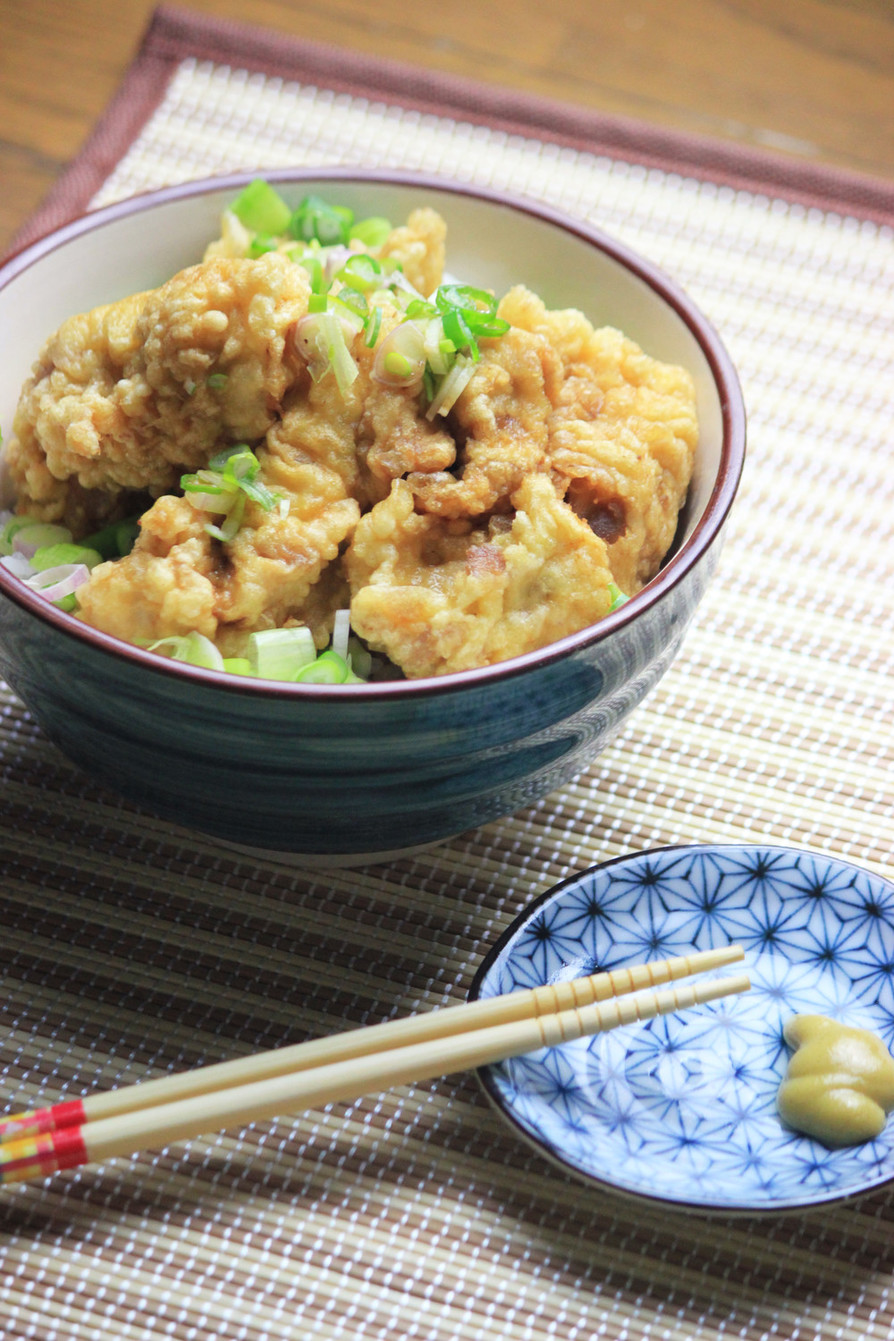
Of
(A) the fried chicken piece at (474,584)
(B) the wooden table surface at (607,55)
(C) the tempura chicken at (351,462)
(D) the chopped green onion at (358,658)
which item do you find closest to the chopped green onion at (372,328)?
→ (C) the tempura chicken at (351,462)

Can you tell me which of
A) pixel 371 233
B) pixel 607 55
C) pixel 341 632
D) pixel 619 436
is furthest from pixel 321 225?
pixel 607 55

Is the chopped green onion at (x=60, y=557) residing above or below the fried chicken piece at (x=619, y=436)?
below

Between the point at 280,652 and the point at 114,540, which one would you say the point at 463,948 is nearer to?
the point at 280,652

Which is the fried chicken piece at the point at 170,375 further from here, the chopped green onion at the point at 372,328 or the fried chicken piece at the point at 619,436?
the fried chicken piece at the point at 619,436

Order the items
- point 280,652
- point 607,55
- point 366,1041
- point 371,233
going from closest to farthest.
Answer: point 366,1041 → point 280,652 → point 371,233 → point 607,55

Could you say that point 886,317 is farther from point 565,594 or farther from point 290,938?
point 290,938

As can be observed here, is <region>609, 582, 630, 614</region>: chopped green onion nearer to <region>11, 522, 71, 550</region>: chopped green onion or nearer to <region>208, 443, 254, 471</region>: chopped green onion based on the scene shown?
<region>208, 443, 254, 471</region>: chopped green onion

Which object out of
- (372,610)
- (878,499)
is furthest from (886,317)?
(372,610)
